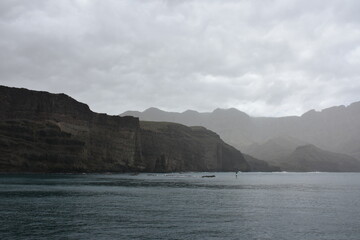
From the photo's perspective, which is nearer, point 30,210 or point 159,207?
point 30,210

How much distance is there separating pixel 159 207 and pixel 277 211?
22.1 metres

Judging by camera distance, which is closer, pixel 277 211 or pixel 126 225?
pixel 126 225

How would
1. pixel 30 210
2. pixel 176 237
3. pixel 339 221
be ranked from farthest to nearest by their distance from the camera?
pixel 30 210 < pixel 339 221 < pixel 176 237

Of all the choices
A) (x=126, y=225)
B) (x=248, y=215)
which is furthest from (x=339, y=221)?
(x=126, y=225)

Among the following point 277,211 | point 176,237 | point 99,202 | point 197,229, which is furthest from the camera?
point 99,202

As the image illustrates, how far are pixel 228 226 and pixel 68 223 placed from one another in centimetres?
2222

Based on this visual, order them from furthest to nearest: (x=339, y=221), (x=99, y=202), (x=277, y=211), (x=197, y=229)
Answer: (x=99, y=202) → (x=277, y=211) → (x=339, y=221) → (x=197, y=229)

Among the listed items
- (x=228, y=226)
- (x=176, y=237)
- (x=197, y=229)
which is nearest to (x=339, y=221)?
(x=228, y=226)

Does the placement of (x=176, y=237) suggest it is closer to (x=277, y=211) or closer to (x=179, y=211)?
(x=179, y=211)

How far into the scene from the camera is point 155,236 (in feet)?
153

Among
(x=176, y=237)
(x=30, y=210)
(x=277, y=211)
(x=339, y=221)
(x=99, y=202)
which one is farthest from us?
(x=99, y=202)

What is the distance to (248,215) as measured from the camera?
6631cm

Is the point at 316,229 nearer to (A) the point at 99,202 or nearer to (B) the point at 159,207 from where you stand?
(B) the point at 159,207

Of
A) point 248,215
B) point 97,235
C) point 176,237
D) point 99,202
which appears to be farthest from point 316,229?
point 99,202
